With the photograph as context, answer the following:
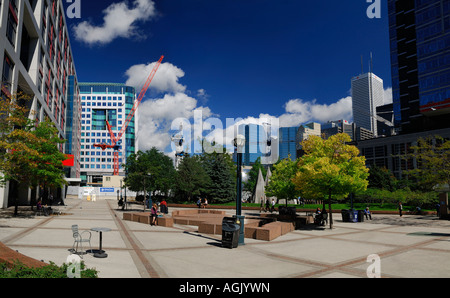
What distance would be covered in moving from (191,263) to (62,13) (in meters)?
58.2

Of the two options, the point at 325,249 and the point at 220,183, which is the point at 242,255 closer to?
the point at 325,249

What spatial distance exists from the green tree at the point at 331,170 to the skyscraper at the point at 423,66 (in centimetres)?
5767

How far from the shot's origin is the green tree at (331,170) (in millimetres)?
19469

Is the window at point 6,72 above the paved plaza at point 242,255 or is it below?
above

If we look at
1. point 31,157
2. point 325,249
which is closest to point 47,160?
point 31,157

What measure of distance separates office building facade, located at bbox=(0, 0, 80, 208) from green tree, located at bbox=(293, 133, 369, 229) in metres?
16.7

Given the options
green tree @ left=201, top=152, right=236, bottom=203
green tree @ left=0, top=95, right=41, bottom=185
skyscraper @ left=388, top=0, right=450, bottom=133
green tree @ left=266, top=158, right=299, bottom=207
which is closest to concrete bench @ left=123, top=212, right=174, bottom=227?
green tree @ left=0, top=95, right=41, bottom=185

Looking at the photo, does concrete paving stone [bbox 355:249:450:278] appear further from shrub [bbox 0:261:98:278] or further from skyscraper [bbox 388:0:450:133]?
skyscraper [bbox 388:0:450:133]

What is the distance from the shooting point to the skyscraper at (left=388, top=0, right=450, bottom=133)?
262 feet

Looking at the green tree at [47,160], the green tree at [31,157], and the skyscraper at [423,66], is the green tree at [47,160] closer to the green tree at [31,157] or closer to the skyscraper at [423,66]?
the green tree at [31,157]

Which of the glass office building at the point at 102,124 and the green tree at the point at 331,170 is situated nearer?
the green tree at the point at 331,170

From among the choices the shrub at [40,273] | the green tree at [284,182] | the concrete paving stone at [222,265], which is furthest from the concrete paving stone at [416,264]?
the green tree at [284,182]

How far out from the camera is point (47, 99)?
4447cm

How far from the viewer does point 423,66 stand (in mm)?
86312
